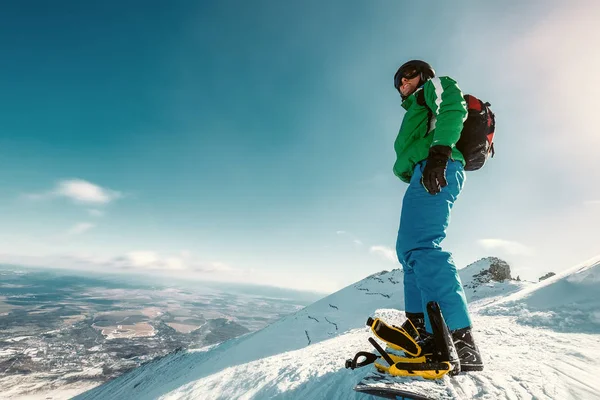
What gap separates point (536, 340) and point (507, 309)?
2496 millimetres

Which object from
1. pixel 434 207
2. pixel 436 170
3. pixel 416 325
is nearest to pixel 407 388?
pixel 416 325

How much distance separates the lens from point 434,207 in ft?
Answer: 7.61

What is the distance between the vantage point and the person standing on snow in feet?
6.74

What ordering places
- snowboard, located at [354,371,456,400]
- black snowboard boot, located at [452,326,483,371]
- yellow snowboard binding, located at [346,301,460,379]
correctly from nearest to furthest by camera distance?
snowboard, located at [354,371,456,400] < yellow snowboard binding, located at [346,301,460,379] < black snowboard boot, located at [452,326,483,371]

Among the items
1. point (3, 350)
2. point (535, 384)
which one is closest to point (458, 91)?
point (535, 384)

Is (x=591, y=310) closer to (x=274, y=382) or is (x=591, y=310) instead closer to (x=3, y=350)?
(x=274, y=382)

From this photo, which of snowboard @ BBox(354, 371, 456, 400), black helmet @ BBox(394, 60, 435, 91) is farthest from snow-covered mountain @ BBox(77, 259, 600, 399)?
black helmet @ BBox(394, 60, 435, 91)

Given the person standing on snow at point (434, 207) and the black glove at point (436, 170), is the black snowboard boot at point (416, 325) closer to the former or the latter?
the person standing on snow at point (434, 207)

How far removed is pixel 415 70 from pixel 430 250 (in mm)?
2100

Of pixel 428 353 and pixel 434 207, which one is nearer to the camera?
pixel 428 353

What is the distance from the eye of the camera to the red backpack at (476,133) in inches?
99.2

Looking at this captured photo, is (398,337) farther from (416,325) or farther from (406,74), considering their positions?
(406,74)

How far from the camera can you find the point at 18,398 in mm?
72312

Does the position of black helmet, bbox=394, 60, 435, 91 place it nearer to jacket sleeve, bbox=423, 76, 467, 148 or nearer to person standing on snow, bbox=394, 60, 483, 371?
person standing on snow, bbox=394, 60, 483, 371
